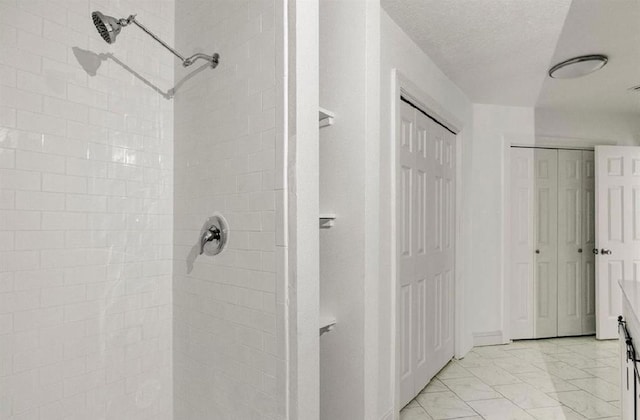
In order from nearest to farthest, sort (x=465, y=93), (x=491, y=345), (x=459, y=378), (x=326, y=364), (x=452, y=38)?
(x=326, y=364)
(x=452, y=38)
(x=459, y=378)
(x=465, y=93)
(x=491, y=345)

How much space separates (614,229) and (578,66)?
2.14 m

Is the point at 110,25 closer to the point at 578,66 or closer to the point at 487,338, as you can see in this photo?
the point at 578,66

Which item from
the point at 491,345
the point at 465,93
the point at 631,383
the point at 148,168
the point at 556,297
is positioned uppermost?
the point at 465,93

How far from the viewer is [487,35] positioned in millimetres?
2648

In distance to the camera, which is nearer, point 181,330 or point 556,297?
point 181,330

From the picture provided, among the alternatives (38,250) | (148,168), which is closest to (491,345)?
(148,168)

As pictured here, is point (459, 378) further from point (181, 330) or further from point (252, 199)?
point (252, 199)

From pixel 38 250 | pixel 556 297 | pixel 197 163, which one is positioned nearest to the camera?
pixel 38 250

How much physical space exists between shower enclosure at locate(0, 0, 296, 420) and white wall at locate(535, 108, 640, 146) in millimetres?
3947

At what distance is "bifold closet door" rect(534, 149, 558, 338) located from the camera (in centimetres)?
443

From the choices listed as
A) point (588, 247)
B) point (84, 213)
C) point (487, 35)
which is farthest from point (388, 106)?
point (588, 247)

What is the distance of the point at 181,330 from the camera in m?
1.86

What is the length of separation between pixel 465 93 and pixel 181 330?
3394 millimetres

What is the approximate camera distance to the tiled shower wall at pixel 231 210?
146 cm
